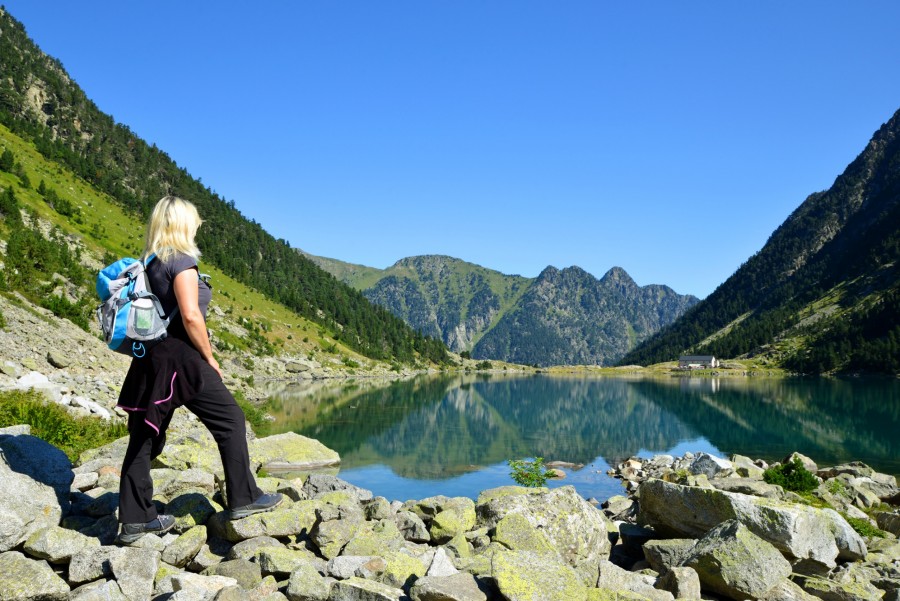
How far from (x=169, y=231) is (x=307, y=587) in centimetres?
469

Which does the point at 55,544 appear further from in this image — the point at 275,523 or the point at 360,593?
the point at 360,593

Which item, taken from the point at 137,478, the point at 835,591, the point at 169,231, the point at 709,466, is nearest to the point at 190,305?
the point at 169,231

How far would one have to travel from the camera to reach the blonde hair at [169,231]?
730 centimetres

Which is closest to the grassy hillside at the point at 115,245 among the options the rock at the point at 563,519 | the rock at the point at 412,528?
the rock at the point at 412,528

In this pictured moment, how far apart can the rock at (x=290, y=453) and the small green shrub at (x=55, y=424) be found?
20.7 ft

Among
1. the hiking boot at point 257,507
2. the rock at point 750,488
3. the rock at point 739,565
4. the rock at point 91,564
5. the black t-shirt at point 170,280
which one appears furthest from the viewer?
the rock at point 750,488

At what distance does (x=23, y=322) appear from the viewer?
2923 cm

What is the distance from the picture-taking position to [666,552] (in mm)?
9625

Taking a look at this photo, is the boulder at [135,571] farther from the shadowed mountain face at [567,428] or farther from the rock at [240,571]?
the shadowed mountain face at [567,428]

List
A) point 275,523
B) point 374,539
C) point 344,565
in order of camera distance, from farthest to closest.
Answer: point 374,539 < point 275,523 < point 344,565

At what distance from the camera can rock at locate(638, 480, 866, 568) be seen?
9.34 meters

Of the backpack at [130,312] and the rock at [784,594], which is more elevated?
the backpack at [130,312]

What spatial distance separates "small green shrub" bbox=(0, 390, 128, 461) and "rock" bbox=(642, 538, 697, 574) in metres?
12.2

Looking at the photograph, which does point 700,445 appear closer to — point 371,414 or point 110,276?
point 371,414
